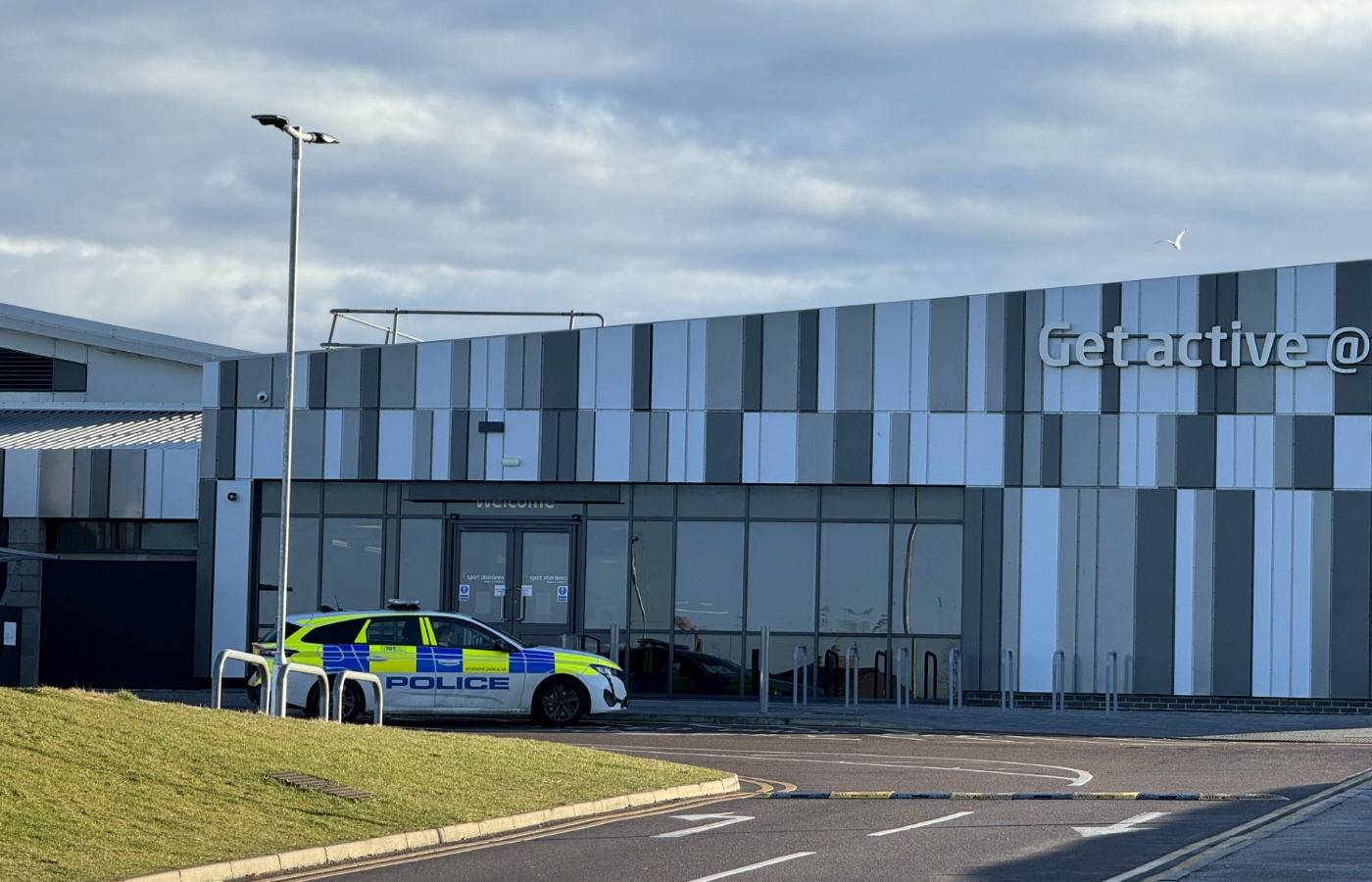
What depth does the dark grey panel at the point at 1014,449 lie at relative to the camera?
29.1 meters

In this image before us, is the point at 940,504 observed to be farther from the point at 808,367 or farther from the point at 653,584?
the point at 653,584

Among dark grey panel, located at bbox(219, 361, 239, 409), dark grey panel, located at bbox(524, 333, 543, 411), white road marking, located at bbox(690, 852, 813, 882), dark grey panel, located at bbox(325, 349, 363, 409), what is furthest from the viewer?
dark grey panel, located at bbox(219, 361, 239, 409)

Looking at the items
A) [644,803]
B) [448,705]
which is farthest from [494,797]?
[448,705]

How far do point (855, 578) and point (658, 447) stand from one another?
389 centimetres

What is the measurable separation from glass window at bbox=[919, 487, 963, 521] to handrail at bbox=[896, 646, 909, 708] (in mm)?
2176

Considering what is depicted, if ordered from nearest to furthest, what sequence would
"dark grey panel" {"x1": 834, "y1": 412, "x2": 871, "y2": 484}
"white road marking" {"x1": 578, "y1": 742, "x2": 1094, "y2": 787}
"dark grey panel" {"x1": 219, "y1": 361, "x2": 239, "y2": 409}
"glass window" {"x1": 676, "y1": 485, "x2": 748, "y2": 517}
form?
"white road marking" {"x1": 578, "y1": 742, "x2": 1094, "y2": 787}
"dark grey panel" {"x1": 834, "y1": 412, "x2": 871, "y2": 484}
"glass window" {"x1": 676, "y1": 485, "x2": 748, "y2": 517}
"dark grey panel" {"x1": 219, "y1": 361, "x2": 239, "y2": 409}

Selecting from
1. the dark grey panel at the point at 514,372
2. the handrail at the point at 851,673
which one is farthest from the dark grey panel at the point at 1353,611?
the dark grey panel at the point at 514,372

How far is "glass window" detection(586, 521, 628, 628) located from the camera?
2980 centimetres

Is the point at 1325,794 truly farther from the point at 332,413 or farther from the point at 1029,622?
the point at 332,413

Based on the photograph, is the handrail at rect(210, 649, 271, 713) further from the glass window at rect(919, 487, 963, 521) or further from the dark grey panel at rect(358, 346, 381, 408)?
the glass window at rect(919, 487, 963, 521)

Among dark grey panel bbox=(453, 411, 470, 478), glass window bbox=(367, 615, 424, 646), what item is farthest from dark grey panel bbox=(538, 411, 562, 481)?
glass window bbox=(367, 615, 424, 646)

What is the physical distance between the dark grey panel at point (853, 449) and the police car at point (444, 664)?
280 inches

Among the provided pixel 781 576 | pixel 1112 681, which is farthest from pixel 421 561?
pixel 1112 681

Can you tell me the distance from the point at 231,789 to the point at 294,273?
978cm
